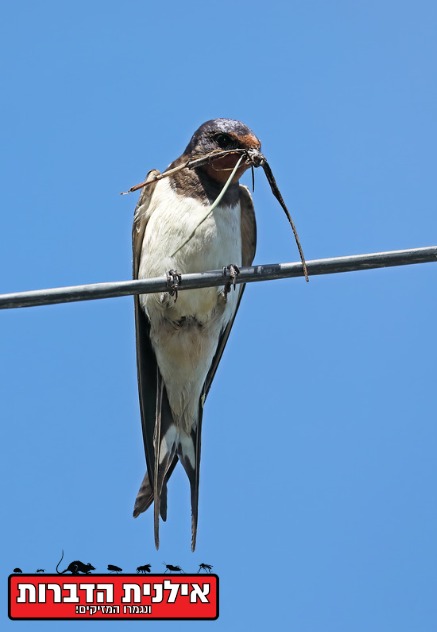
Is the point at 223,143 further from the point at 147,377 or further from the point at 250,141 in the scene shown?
the point at 147,377

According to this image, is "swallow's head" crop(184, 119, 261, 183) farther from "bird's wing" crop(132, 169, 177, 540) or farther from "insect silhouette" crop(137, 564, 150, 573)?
"insect silhouette" crop(137, 564, 150, 573)

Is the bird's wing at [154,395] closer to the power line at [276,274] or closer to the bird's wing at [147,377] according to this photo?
the bird's wing at [147,377]

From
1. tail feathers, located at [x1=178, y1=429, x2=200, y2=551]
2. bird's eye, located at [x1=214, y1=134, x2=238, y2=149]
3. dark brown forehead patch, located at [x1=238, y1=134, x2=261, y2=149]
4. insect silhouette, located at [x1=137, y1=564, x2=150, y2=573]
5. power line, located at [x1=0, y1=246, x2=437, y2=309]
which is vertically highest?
bird's eye, located at [x1=214, y1=134, x2=238, y2=149]

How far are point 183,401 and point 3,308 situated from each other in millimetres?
2771

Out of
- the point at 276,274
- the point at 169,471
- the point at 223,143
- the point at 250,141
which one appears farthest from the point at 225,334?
the point at 276,274

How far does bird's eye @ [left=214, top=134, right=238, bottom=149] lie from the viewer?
5.48 m

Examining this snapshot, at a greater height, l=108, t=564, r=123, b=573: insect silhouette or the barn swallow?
the barn swallow

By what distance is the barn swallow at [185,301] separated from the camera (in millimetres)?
5473

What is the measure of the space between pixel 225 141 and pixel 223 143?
0.02 metres

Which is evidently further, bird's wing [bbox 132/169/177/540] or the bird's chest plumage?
bird's wing [bbox 132/169/177/540]

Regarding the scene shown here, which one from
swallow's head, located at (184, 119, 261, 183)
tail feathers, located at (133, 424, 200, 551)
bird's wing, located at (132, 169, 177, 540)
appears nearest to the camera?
swallow's head, located at (184, 119, 261, 183)

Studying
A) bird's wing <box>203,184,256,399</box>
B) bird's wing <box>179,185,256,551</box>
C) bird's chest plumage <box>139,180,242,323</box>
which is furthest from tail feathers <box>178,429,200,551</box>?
bird's chest plumage <box>139,180,242,323</box>

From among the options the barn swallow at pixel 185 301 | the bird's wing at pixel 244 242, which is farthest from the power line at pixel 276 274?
the bird's wing at pixel 244 242

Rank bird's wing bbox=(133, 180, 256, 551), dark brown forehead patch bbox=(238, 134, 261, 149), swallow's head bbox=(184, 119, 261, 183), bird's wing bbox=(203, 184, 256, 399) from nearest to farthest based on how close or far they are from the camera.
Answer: dark brown forehead patch bbox=(238, 134, 261, 149)
swallow's head bbox=(184, 119, 261, 183)
bird's wing bbox=(133, 180, 256, 551)
bird's wing bbox=(203, 184, 256, 399)
